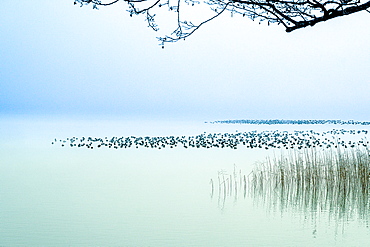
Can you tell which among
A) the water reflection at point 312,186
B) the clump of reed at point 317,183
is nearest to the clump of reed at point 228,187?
the water reflection at point 312,186

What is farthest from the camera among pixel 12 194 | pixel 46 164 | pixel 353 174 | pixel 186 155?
pixel 186 155

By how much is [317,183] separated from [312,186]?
0.12m

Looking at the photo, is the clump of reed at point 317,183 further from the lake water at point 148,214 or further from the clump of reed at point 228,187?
the lake water at point 148,214

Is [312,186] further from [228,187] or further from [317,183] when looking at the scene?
[228,187]

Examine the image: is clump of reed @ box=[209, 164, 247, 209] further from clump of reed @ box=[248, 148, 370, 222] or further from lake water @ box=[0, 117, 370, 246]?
Answer: clump of reed @ box=[248, 148, 370, 222]

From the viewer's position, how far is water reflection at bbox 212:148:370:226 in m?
8.08

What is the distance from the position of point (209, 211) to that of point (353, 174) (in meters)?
2.95

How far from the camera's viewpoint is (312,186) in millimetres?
9203

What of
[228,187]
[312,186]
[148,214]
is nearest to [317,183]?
[312,186]

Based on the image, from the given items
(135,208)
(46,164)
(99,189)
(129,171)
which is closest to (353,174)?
(135,208)

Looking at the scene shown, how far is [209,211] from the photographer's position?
26.3ft

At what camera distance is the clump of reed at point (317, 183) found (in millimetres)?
8273

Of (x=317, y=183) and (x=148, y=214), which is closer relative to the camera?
(x=148, y=214)

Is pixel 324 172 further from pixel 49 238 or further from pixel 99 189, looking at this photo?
pixel 49 238
